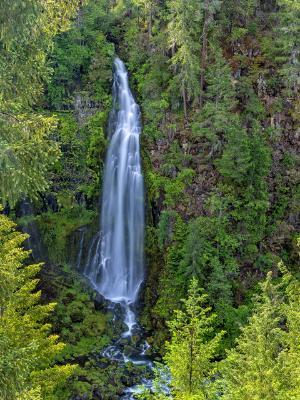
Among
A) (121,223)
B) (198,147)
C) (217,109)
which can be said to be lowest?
(121,223)

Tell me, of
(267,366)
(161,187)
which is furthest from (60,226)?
(267,366)

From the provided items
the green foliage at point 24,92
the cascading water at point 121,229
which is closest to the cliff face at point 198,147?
the cascading water at point 121,229

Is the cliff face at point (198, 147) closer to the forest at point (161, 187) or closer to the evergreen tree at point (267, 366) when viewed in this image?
the forest at point (161, 187)

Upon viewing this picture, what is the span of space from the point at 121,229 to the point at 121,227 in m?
0.11

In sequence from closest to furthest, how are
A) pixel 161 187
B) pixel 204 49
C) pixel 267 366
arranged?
pixel 267 366, pixel 161 187, pixel 204 49

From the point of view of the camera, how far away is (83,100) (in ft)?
85.0

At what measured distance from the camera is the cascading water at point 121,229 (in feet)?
75.9

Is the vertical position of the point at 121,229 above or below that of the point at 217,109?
below

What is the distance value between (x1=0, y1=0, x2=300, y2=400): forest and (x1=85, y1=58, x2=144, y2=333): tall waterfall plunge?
0.20 ft

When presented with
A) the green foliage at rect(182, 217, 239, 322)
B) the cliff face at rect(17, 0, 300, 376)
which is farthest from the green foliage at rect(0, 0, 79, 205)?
the cliff face at rect(17, 0, 300, 376)

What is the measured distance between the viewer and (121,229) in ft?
78.1

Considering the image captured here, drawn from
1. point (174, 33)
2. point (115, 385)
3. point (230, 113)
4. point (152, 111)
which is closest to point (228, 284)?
point (115, 385)

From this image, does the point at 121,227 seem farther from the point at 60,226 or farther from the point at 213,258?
the point at 213,258

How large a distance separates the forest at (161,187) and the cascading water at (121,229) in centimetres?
6
